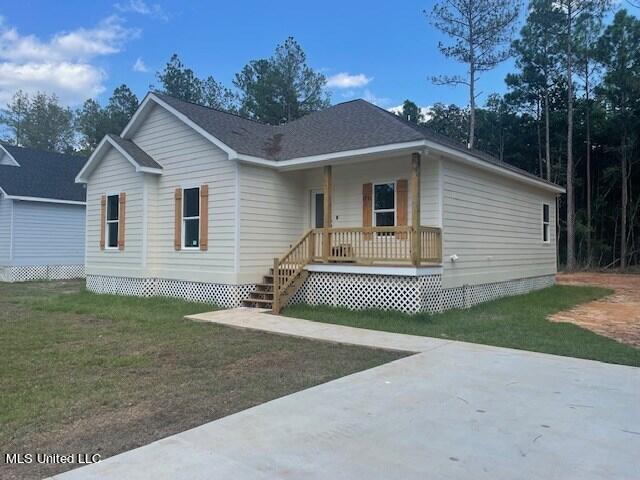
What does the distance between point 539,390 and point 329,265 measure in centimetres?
639

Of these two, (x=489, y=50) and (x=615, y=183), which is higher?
(x=489, y=50)

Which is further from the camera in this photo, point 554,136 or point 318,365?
point 554,136

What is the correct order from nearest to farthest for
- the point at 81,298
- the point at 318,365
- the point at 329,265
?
the point at 318,365 → the point at 329,265 → the point at 81,298

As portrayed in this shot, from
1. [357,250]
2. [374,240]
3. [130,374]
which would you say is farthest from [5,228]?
[130,374]

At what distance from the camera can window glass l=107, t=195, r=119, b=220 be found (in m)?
13.8

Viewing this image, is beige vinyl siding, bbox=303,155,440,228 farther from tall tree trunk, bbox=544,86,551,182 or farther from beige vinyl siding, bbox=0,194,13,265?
tall tree trunk, bbox=544,86,551,182

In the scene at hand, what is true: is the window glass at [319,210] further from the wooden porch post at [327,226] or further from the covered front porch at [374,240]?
the wooden porch post at [327,226]

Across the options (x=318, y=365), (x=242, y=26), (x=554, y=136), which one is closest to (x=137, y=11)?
(x=242, y=26)

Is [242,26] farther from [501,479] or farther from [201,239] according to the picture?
→ [501,479]

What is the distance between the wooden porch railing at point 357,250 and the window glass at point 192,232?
2465 mm

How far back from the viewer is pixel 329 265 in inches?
434

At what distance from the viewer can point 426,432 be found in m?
3.85

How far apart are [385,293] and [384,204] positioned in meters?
2.35

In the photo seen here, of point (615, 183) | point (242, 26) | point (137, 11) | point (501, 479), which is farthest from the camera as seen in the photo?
point (615, 183)
